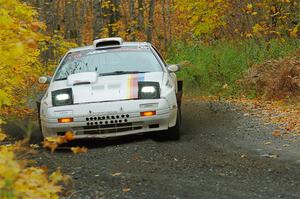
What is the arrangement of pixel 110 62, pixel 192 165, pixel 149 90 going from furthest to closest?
pixel 110 62 → pixel 149 90 → pixel 192 165

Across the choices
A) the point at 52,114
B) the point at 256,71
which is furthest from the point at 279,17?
the point at 52,114

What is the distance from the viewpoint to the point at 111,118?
7.93m

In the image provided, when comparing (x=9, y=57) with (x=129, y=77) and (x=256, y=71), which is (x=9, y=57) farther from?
(x=256, y=71)

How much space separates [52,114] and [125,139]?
117 cm

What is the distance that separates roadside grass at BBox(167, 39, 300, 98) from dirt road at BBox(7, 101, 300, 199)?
17.0 ft

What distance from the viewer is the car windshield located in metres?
9.03

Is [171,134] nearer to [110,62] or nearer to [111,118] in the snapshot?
[111,118]

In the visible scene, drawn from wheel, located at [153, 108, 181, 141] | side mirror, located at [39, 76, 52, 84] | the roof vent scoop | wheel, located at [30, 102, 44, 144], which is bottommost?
wheel, located at [30, 102, 44, 144]

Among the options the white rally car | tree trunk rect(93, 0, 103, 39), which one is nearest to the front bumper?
the white rally car

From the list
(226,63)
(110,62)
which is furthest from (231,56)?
(110,62)

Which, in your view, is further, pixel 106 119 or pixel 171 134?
pixel 171 134

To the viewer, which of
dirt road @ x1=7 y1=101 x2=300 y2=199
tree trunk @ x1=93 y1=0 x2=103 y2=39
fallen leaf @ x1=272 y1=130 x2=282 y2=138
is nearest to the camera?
dirt road @ x1=7 y1=101 x2=300 y2=199

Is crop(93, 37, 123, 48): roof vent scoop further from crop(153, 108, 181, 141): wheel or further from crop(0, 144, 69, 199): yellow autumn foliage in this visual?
crop(0, 144, 69, 199): yellow autumn foliage

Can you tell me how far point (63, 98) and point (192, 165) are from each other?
2417 mm
